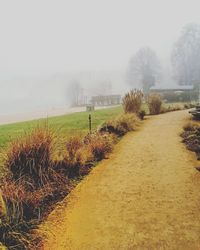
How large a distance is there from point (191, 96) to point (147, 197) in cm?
3640

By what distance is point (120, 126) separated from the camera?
11391 millimetres

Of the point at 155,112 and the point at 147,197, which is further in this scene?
the point at 155,112

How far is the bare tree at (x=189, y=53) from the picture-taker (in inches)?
2368

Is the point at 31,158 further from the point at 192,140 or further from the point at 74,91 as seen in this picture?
the point at 74,91

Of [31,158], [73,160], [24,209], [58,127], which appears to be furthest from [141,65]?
[24,209]

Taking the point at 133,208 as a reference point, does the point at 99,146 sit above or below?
above

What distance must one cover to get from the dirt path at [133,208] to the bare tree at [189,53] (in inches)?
2150

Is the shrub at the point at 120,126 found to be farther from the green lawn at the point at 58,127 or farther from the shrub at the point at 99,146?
the shrub at the point at 99,146

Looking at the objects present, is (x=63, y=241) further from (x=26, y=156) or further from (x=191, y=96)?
(x=191, y=96)

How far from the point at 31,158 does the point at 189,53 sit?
58.5 meters

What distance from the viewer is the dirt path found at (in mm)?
4031

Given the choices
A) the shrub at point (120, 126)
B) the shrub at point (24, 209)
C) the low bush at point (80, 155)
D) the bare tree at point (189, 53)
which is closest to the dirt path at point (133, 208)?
the shrub at point (24, 209)

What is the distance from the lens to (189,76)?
60.3 meters

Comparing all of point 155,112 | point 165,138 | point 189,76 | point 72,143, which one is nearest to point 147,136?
point 165,138
